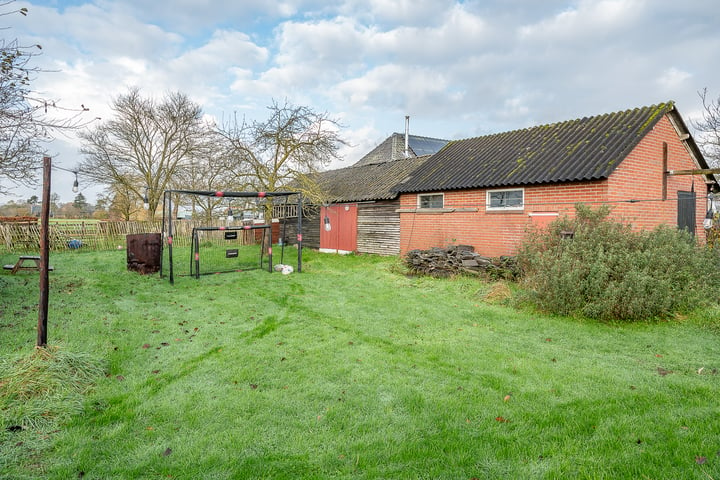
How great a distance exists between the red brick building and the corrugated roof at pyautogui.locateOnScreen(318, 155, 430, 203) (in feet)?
6.17

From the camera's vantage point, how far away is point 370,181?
1780 cm

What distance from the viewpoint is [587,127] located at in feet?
39.1

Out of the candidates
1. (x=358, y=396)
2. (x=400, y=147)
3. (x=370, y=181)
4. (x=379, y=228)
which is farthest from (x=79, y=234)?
(x=400, y=147)

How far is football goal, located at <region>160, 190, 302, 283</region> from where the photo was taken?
35.0ft

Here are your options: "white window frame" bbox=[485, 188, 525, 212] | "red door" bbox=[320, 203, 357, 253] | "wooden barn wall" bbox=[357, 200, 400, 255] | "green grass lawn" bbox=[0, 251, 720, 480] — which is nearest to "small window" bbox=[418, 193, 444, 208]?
"wooden barn wall" bbox=[357, 200, 400, 255]

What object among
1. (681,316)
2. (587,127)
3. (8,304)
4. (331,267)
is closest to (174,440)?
(8,304)

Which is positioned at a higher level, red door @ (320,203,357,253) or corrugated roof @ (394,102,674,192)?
corrugated roof @ (394,102,674,192)

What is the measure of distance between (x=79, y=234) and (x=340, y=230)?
39.7 ft

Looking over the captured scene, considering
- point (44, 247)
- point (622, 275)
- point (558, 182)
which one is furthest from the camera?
point (558, 182)

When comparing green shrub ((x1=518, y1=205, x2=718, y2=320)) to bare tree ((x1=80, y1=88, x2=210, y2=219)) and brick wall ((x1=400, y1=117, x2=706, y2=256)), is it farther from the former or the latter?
bare tree ((x1=80, y1=88, x2=210, y2=219))

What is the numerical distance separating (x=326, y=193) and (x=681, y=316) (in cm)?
1392

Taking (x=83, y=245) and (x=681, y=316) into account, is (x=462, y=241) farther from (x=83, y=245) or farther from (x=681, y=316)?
(x=83, y=245)

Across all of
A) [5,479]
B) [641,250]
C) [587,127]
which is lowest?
[5,479]

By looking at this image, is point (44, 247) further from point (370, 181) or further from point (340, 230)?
point (370, 181)
